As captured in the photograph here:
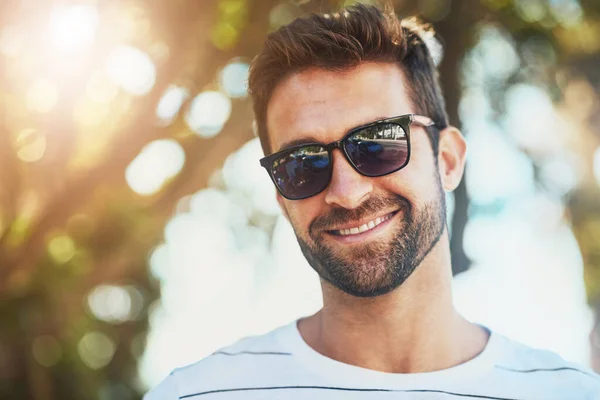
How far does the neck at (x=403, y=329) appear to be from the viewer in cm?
197

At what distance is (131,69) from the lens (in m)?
4.11

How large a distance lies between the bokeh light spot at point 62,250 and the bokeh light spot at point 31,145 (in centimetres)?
113

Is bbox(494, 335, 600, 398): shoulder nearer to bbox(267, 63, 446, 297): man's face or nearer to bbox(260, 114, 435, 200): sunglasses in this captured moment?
bbox(267, 63, 446, 297): man's face

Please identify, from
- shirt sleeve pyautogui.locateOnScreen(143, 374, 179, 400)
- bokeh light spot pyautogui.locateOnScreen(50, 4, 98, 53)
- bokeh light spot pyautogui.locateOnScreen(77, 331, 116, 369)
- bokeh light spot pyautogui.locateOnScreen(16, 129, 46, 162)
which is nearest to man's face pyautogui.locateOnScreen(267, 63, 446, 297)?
shirt sleeve pyautogui.locateOnScreen(143, 374, 179, 400)

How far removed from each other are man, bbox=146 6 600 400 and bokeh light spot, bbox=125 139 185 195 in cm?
239

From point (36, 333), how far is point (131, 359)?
2.43 meters

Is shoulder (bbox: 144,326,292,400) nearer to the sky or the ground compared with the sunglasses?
nearer to the ground

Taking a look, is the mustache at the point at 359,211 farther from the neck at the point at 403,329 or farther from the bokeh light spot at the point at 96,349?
the bokeh light spot at the point at 96,349

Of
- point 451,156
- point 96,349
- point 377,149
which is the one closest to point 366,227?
point 377,149

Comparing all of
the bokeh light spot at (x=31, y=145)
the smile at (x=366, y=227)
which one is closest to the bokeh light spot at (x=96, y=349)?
the bokeh light spot at (x=31, y=145)

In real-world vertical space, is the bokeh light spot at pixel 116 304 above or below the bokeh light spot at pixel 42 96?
below

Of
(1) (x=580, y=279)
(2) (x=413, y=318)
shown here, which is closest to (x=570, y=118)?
(1) (x=580, y=279)

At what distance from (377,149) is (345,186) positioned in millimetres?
160

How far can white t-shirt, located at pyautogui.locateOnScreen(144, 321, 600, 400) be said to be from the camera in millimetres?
1832
